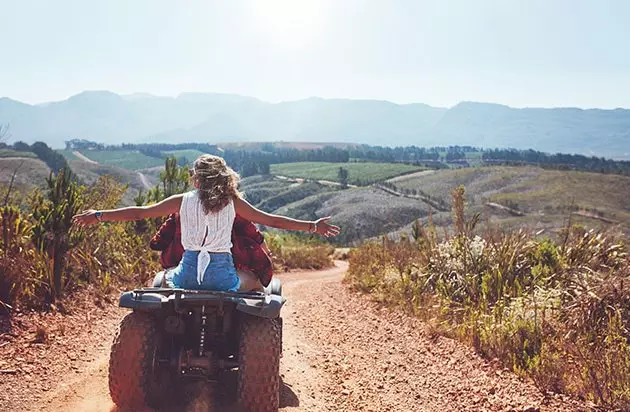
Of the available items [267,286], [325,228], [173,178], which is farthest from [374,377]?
[173,178]

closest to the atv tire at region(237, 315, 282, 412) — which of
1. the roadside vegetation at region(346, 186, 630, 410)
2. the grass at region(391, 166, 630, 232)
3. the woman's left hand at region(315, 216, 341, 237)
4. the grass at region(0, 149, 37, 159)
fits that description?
the woman's left hand at region(315, 216, 341, 237)

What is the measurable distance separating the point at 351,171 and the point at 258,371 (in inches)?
5949

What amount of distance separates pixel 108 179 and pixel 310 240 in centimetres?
1390

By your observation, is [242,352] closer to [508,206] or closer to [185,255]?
[185,255]

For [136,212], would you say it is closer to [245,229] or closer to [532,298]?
[245,229]

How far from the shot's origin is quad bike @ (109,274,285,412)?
11.7 ft

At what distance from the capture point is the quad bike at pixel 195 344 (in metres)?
3.56

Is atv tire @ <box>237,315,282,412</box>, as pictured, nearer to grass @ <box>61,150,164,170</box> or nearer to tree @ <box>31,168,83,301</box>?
tree @ <box>31,168,83,301</box>

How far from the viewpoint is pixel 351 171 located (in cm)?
15400

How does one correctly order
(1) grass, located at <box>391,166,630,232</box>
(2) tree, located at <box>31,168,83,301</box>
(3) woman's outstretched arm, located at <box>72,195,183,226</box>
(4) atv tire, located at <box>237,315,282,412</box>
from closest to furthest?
(4) atv tire, located at <box>237,315,282,412</box>
(3) woman's outstretched arm, located at <box>72,195,183,226</box>
(2) tree, located at <box>31,168,83,301</box>
(1) grass, located at <box>391,166,630,232</box>

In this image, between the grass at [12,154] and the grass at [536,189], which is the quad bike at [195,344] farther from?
the grass at [12,154]

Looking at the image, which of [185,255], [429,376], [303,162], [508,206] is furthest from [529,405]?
[303,162]

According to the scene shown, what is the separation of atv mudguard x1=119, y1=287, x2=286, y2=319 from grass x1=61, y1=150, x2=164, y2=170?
16046 centimetres

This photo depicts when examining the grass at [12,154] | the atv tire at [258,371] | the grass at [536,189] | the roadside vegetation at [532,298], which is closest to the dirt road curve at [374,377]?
the roadside vegetation at [532,298]
